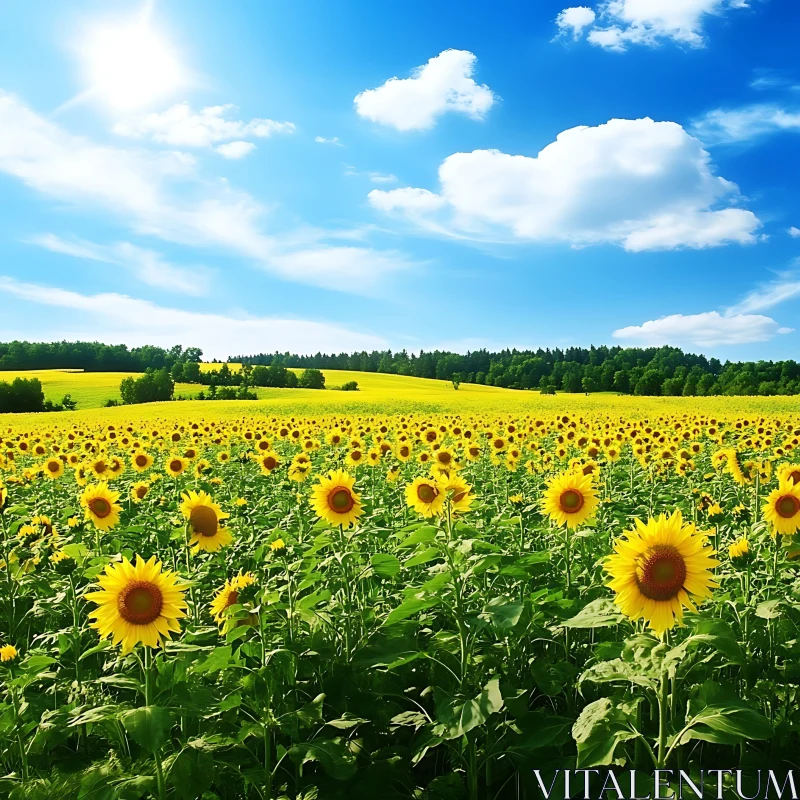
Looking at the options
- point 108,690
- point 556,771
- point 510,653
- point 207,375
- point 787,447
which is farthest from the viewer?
point 207,375

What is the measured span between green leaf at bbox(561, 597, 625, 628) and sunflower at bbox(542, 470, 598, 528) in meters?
1.93

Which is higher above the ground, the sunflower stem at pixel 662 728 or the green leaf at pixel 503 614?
the green leaf at pixel 503 614

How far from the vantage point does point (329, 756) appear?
320 centimetres

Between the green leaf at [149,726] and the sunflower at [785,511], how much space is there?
12.5 feet

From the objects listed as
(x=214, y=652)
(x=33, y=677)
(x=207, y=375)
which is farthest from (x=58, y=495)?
(x=207, y=375)

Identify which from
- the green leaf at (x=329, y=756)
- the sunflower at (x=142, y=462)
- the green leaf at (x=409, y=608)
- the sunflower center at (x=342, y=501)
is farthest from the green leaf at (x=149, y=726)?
the sunflower at (x=142, y=462)

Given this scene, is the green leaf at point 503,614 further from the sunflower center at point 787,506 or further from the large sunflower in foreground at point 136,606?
the sunflower center at point 787,506

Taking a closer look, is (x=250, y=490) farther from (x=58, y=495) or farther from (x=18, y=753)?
(x=18, y=753)

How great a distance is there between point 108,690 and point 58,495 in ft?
23.3

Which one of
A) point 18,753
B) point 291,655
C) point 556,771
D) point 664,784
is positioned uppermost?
point 291,655

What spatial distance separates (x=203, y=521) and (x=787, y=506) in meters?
3.90

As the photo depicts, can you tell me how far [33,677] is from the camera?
146 inches

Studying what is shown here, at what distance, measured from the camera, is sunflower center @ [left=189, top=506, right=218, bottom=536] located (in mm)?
4430

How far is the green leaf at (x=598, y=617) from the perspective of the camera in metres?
2.97
